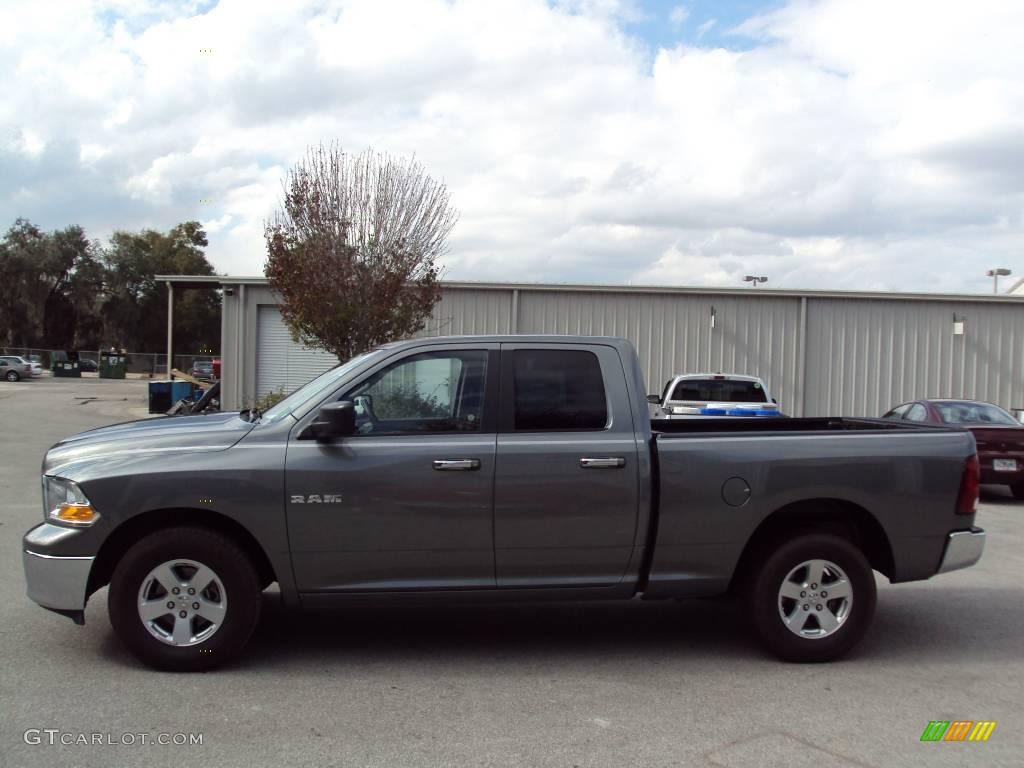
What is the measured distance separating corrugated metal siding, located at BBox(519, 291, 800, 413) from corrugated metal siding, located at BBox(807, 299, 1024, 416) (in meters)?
0.68

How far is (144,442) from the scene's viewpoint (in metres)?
5.18

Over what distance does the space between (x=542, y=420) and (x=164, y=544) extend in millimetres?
2221

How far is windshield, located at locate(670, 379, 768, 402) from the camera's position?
15.1 m

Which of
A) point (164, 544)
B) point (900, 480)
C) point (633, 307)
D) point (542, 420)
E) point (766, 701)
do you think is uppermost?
point (633, 307)

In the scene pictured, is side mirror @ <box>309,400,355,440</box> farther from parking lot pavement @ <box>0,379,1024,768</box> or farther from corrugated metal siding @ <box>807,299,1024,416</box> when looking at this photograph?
corrugated metal siding @ <box>807,299,1024,416</box>

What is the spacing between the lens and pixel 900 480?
555 cm

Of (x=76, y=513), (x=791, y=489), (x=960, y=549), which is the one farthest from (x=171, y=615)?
(x=960, y=549)

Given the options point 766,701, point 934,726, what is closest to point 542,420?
point 766,701

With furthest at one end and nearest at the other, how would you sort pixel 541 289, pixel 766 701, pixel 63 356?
pixel 63 356, pixel 541 289, pixel 766 701

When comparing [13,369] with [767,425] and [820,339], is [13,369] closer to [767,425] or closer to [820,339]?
[820,339]

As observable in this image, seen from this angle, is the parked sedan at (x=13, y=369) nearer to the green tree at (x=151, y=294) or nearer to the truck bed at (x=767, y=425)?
the green tree at (x=151, y=294)

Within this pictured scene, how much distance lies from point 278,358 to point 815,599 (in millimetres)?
20490

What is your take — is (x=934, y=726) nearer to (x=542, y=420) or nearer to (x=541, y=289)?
(x=542, y=420)

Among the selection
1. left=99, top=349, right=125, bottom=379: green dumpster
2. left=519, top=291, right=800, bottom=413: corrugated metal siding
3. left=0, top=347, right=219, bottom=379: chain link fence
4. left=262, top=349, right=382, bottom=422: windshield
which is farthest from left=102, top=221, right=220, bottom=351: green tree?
left=262, top=349, right=382, bottom=422: windshield
